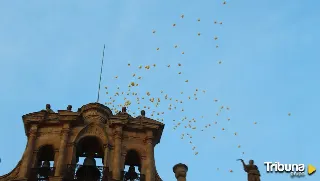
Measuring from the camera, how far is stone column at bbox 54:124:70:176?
95.4 feet

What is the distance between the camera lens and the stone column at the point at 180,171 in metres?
30.6

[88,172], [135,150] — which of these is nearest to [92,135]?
[88,172]

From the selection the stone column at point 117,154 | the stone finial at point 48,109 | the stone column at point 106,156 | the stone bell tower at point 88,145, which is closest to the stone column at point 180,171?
the stone bell tower at point 88,145

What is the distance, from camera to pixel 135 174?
30.5 m

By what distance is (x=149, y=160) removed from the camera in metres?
30.5

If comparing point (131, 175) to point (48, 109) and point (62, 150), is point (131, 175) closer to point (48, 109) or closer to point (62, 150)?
Answer: point (62, 150)

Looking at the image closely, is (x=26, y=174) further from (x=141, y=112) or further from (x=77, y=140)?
(x=141, y=112)

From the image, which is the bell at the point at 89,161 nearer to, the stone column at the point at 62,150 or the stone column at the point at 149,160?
the stone column at the point at 62,150

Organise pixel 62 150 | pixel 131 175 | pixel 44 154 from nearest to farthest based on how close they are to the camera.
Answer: pixel 62 150 < pixel 131 175 < pixel 44 154

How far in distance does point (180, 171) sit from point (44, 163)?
7435mm

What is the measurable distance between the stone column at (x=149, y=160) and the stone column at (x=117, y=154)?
60.0 inches

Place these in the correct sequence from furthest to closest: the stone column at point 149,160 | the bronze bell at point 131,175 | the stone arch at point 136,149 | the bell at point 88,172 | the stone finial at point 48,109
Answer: the stone finial at point 48,109 → the stone arch at point 136,149 → the bronze bell at point 131,175 → the stone column at point 149,160 → the bell at point 88,172

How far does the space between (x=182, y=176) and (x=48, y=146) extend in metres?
7.51

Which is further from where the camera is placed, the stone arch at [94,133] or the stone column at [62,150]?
the stone arch at [94,133]
